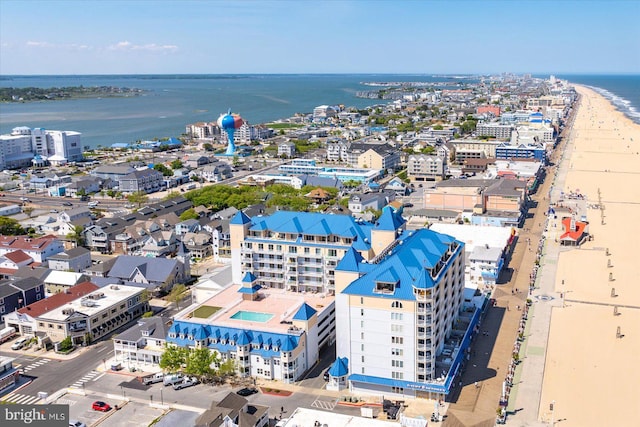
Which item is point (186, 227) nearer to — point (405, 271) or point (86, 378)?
point (86, 378)

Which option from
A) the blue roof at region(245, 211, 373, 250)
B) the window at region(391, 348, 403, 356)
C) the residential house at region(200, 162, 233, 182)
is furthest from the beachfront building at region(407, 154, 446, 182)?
the window at region(391, 348, 403, 356)

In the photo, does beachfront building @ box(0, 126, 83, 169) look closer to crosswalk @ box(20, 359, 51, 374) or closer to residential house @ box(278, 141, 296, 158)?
residential house @ box(278, 141, 296, 158)

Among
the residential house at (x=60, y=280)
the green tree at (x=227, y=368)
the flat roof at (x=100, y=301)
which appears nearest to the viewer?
the green tree at (x=227, y=368)

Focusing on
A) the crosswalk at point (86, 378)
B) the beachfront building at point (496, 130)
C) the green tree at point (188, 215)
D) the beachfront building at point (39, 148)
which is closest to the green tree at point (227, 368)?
the crosswalk at point (86, 378)

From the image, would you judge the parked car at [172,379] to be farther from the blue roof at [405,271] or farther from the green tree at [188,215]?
the green tree at [188,215]

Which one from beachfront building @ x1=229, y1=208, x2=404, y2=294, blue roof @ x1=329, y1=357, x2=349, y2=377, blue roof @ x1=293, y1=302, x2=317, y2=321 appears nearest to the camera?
blue roof @ x1=329, y1=357, x2=349, y2=377

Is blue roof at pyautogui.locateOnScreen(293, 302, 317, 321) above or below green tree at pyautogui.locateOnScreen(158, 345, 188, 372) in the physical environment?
above
